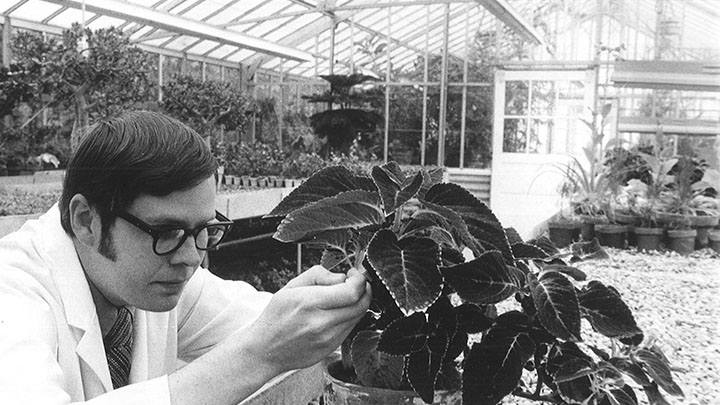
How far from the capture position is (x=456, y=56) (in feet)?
43.2

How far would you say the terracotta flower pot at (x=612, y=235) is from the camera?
5211mm

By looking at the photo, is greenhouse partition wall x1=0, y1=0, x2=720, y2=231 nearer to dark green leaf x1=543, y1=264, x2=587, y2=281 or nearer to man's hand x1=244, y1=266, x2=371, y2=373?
dark green leaf x1=543, y1=264, x2=587, y2=281

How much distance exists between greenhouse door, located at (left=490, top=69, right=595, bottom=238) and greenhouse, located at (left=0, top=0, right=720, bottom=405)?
3 cm

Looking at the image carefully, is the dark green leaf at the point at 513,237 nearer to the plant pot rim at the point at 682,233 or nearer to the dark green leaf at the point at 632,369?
the dark green leaf at the point at 632,369

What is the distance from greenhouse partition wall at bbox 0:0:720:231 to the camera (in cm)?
922

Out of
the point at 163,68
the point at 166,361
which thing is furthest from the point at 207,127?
the point at 166,361

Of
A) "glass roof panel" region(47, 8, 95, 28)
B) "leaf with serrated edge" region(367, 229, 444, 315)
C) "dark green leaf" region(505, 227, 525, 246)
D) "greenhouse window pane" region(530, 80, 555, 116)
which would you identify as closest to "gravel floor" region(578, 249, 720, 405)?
"dark green leaf" region(505, 227, 525, 246)

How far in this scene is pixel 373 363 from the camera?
0.87 meters

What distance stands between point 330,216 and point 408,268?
113 mm

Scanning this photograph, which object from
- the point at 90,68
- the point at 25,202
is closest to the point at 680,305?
the point at 25,202

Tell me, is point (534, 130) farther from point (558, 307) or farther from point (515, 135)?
point (558, 307)

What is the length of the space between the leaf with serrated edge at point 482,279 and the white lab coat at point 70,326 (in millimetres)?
365

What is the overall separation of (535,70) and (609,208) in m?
6.11

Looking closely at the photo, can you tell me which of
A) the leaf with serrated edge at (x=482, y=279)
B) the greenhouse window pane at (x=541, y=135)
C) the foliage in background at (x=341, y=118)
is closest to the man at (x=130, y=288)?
the leaf with serrated edge at (x=482, y=279)
